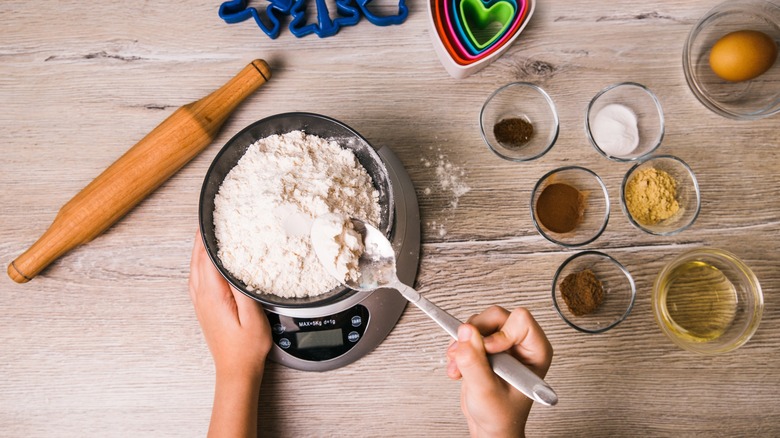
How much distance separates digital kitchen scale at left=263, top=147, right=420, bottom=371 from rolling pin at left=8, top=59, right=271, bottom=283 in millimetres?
312

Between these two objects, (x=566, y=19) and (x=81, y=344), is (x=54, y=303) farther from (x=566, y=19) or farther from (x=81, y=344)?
(x=566, y=19)

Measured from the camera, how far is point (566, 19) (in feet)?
3.36

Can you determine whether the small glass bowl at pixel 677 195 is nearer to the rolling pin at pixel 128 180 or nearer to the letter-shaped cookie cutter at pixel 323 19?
the letter-shaped cookie cutter at pixel 323 19

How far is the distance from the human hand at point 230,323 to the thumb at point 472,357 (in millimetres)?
387

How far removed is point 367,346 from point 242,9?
693 mm

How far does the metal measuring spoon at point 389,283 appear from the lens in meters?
0.66

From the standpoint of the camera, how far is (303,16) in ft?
3.27

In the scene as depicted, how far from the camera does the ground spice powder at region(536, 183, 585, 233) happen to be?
0.97 meters

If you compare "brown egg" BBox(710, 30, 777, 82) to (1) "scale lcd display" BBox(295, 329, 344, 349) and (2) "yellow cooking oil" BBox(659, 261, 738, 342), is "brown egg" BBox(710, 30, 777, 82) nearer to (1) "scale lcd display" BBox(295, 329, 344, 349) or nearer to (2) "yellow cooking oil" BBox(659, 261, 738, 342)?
(2) "yellow cooking oil" BBox(659, 261, 738, 342)

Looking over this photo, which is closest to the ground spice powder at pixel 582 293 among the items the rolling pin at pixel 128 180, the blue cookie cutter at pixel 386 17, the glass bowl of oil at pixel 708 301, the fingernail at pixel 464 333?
the glass bowl of oil at pixel 708 301

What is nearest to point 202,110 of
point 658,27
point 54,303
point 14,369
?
point 54,303

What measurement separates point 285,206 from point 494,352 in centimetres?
35

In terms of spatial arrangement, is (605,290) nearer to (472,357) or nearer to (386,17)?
(472,357)

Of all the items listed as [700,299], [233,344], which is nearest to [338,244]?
[233,344]
